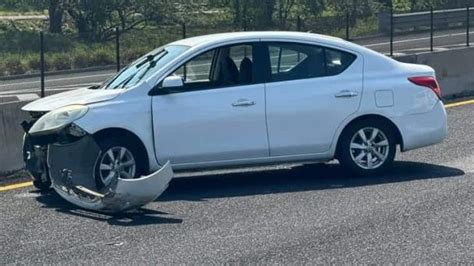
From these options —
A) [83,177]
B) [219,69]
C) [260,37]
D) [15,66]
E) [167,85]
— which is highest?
[260,37]

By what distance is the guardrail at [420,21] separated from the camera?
40719 millimetres

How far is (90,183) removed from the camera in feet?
35.8

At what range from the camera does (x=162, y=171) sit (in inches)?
409

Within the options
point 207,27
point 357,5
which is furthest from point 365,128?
point 357,5

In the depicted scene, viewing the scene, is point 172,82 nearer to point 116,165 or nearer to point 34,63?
point 116,165

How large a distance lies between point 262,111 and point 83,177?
194 centimetres

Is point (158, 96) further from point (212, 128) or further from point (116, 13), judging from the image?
point (116, 13)

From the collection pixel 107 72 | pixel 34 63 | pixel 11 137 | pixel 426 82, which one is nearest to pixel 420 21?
pixel 34 63

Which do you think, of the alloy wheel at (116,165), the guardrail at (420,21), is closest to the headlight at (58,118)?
the alloy wheel at (116,165)

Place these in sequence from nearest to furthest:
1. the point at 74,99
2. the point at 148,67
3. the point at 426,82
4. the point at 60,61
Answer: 1. the point at 74,99
2. the point at 148,67
3. the point at 426,82
4. the point at 60,61

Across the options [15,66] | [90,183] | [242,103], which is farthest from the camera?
[15,66]

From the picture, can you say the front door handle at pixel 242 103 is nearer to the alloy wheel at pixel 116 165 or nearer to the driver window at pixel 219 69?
the driver window at pixel 219 69

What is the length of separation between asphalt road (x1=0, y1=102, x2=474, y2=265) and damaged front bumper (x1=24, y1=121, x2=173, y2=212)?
0.48 feet

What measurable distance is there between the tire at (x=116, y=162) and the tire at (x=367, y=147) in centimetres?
219
